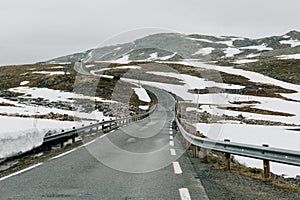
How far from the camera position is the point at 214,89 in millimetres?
79250

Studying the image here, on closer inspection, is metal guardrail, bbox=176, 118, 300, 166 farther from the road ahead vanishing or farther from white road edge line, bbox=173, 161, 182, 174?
white road edge line, bbox=173, 161, 182, 174

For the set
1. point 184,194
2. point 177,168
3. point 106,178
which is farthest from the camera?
point 177,168

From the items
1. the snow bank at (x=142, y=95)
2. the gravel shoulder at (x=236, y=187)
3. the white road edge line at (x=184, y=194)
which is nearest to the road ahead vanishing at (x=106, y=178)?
the white road edge line at (x=184, y=194)

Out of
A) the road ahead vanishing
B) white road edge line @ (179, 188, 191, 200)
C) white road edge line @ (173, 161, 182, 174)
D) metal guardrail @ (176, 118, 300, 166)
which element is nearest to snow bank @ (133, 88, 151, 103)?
the road ahead vanishing

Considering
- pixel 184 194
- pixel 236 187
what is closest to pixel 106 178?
pixel 184 194

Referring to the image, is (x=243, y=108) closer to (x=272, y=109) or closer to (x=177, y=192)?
(x=272, y=109)

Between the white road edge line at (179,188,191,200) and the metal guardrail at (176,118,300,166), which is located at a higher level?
the metal guardrail at (176,118,300,166)

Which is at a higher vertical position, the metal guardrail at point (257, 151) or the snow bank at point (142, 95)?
the snow bank at point (142, 95)

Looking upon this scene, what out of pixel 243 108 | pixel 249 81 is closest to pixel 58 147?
pixel 243 108

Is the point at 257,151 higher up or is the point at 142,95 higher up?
the point at 142,95

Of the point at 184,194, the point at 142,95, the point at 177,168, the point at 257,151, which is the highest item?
Answer: the point at 142,95

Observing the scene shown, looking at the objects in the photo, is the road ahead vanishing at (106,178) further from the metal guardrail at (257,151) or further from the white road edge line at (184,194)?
the metal guardrail at (257,151)

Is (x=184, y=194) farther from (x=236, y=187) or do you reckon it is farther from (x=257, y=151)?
(x=257, y=151)

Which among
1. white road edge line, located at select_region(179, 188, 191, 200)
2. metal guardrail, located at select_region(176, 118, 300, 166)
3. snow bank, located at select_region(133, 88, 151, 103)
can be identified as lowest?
white road edge line, located at select_region(179, 188, 191, 200)
